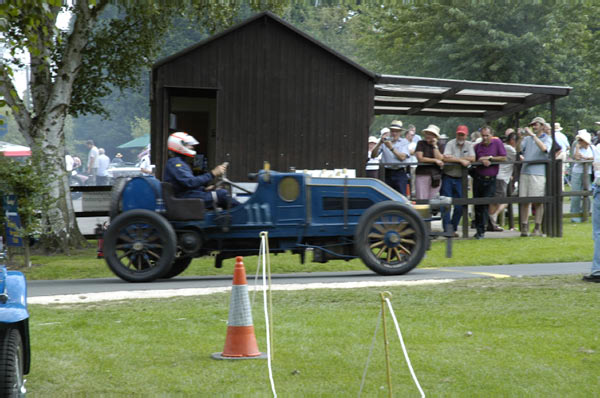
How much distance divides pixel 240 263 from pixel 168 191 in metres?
5.65

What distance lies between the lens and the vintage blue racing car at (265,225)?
12305 mm

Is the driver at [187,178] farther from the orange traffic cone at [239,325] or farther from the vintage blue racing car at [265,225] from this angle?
the orange traffic cone at [239,325]

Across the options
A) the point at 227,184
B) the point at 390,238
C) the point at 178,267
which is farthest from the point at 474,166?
the point at 178,267

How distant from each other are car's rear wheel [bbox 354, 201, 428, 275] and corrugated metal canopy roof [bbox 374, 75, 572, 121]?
531 centimetres

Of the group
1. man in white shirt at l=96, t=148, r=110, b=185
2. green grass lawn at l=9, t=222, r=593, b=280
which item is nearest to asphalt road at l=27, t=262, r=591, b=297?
green grass lawn at l=9, t=222, r=593, b=280

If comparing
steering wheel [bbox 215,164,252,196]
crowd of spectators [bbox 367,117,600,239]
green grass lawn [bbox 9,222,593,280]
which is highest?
crowd of spectators [bbox 367,117,600,239]

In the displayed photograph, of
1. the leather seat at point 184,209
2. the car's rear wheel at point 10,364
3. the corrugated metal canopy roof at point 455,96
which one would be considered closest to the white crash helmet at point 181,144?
the leather seat at point 184,209

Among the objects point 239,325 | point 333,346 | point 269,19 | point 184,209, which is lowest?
point 333,346

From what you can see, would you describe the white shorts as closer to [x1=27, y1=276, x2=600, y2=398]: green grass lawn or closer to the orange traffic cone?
[x1=27, y1=276, x2=600, y2=398]: green grass lawn

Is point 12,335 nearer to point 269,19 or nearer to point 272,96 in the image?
point 272,96

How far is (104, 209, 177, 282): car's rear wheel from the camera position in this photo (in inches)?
480

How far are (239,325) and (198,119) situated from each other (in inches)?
597

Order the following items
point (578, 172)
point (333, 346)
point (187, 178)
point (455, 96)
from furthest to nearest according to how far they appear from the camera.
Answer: point (578, 172) → point (455, 96) → point (187, 178) → point (333, 346)

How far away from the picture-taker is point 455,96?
1938 centimetres
